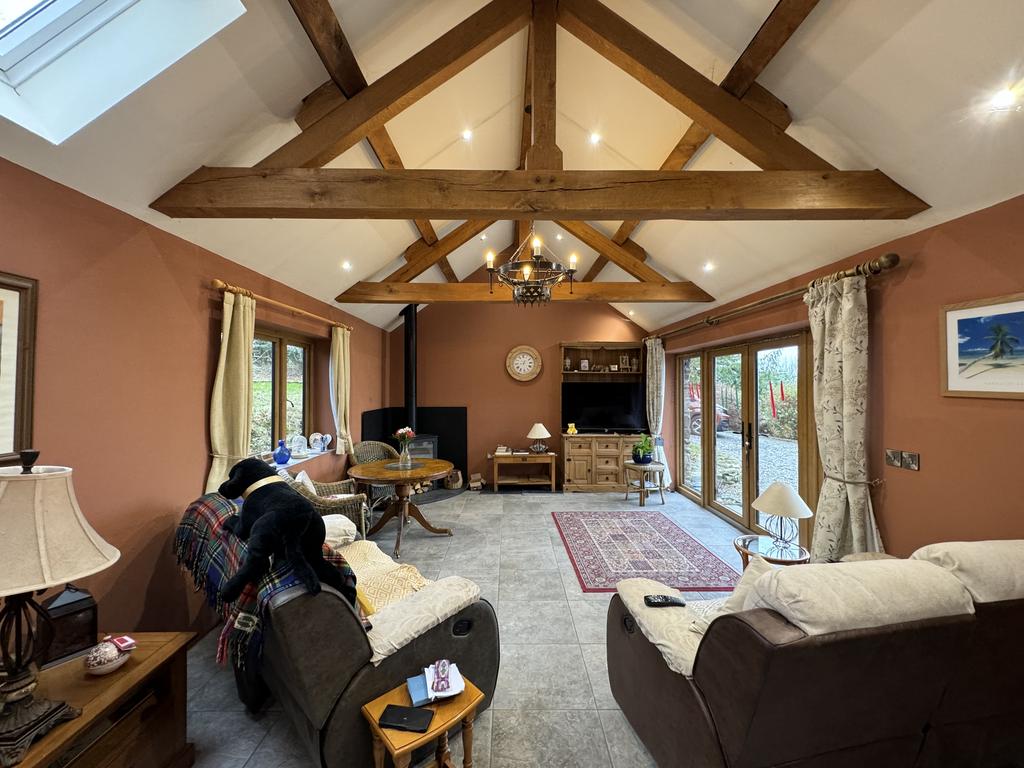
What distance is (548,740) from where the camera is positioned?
1773 mm

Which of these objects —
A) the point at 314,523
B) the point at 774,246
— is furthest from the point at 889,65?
the point at 314,523

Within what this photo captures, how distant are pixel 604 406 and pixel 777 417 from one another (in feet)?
8.73

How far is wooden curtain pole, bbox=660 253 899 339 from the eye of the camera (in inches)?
94.8

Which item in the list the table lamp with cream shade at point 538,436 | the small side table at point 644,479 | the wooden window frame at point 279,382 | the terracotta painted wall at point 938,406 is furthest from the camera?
the table lamp with cream shade at point 538,436

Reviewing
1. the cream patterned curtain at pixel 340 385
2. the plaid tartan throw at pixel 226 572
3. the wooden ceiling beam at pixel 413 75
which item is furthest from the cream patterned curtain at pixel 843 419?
the cream patterned curtain at pixel 340 385

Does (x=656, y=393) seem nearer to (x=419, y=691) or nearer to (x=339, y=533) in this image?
(x=339, y=533)

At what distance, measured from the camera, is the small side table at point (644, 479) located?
535cm

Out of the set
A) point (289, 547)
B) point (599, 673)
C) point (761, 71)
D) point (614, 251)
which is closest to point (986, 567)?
point (599, 673)

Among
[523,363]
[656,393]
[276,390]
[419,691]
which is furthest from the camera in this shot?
[523,363]

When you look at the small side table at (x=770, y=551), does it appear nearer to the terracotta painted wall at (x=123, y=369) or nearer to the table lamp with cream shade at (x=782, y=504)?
the table lamp with cream shade at (x=782, y=504)

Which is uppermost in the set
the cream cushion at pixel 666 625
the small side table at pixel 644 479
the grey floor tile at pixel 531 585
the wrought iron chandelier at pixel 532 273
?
the wrought iron chandelier at pixel 532 273

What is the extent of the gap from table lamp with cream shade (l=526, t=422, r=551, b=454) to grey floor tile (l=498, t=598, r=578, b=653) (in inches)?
123

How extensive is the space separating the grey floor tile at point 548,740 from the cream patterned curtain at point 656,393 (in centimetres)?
447

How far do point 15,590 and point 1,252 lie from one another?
135 cm
